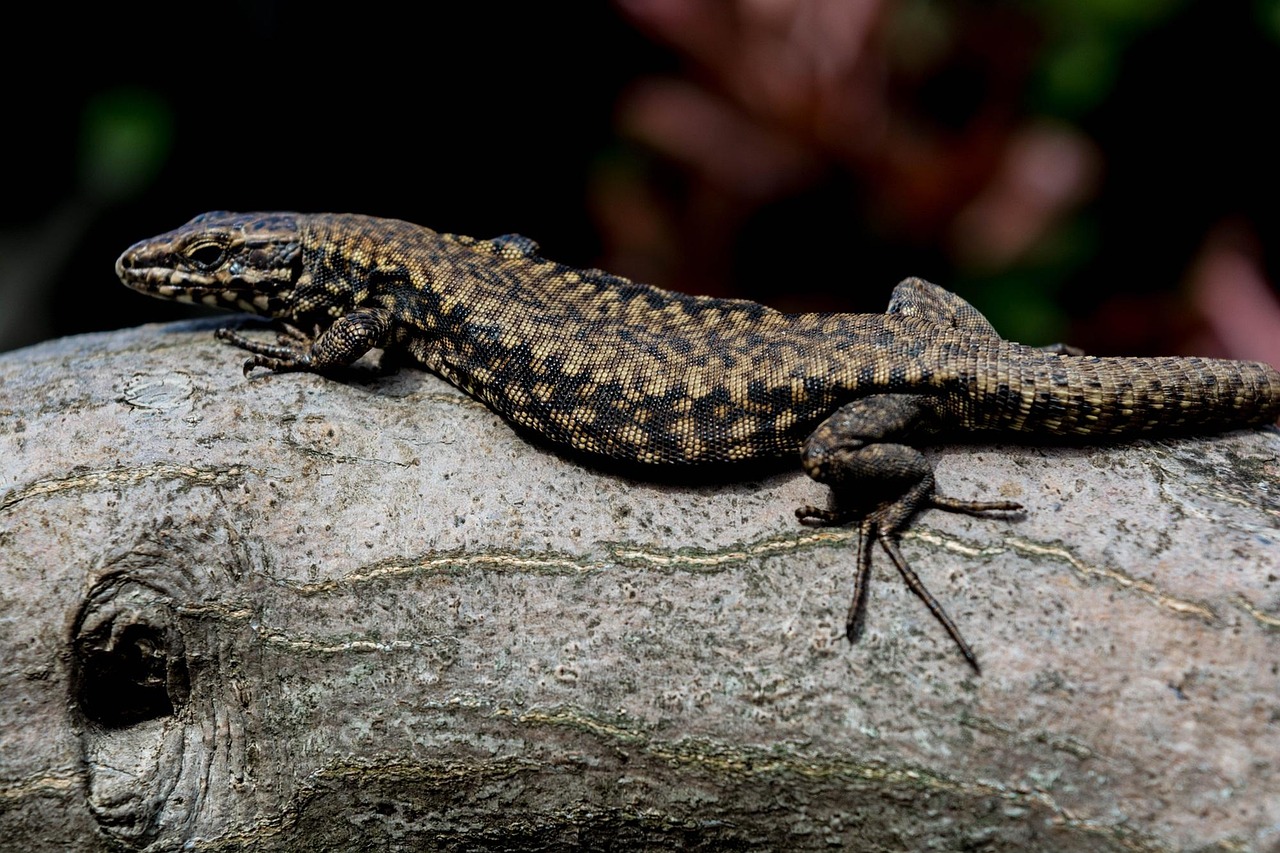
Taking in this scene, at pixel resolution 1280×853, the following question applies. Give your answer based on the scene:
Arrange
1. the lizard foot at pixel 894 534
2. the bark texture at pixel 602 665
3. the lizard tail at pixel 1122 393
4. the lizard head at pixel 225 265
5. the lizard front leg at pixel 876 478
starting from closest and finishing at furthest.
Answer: the bark texture at pixel 602 665
the lizard foot at pixel 894 534
the lizard front leg at pixel 876 478
the lizard tail at pixel 1122 393
the lizard head at pixel 225 265

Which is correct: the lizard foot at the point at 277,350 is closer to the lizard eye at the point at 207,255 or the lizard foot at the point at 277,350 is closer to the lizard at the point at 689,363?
the lizard at the point at 689,363

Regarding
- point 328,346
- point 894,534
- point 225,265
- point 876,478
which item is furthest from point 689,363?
point 225,265

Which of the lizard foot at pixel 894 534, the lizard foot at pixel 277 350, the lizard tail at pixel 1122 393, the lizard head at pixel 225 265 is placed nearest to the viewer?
the lizard foot at pixel 894 534

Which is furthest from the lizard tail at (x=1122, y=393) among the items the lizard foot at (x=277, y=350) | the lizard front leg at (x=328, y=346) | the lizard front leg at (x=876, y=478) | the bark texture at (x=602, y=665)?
the lizard foot at (x=277, y=350)

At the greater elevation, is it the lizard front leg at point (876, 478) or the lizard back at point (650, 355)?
the lizard back at point (650, 355)

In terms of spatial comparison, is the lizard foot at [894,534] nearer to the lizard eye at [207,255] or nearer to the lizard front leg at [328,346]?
the lizard front leg at [328,346]

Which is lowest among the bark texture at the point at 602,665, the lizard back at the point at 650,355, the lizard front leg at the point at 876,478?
the bark texture at the point at 602,665

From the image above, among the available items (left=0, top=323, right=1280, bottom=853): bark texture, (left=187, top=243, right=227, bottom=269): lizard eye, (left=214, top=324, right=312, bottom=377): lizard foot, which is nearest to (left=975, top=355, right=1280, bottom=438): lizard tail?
(left=0, top=323, right=1280, bottom=853): bark texture

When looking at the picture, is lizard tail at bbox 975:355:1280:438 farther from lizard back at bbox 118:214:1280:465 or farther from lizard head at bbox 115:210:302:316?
lizard head at bbox 115:210:302:316

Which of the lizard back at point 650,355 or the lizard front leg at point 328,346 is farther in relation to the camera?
the lizard front leg at point 328,346
